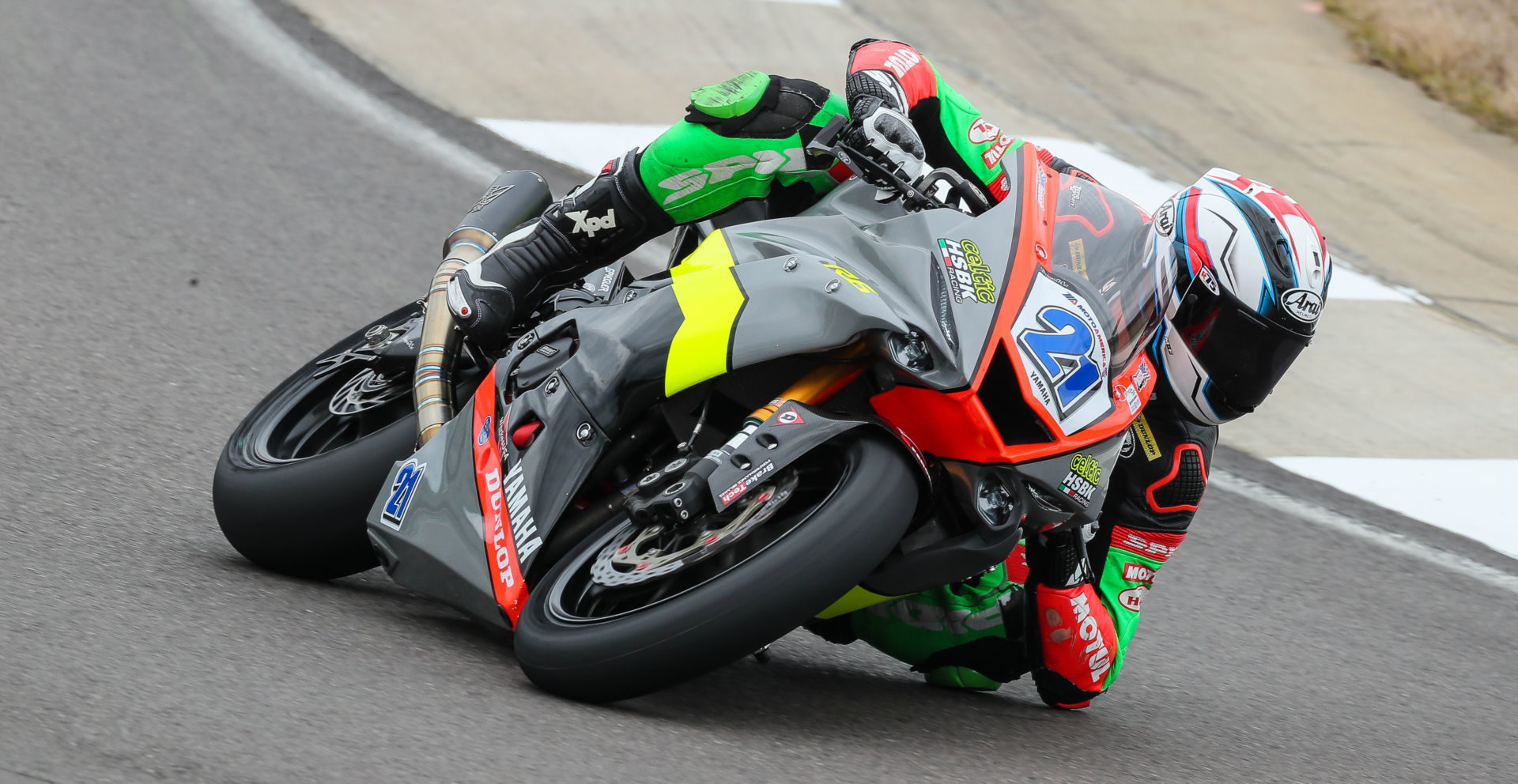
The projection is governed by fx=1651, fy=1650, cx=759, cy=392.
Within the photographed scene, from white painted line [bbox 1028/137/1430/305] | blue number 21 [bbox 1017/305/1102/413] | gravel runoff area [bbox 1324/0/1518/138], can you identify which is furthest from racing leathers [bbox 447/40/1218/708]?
gravel runoff area [bbox 1324/0/1518/138]

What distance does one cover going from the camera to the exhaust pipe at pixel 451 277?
355cm

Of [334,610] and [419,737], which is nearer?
[419,737]

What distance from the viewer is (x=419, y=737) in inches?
104

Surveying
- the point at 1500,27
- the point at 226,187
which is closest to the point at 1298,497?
the point at 226,187

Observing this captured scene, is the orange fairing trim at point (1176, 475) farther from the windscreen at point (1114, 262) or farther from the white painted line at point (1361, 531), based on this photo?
the white painted line at point (1361, 531)

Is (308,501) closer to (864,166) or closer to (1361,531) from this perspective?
(864,166)

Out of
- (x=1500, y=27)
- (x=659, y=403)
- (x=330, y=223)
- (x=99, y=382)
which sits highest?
(x=659, y=403)

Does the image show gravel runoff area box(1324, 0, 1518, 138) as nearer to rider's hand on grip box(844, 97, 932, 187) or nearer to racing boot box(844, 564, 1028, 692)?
racing boot box(844, 564, 1028, 692)

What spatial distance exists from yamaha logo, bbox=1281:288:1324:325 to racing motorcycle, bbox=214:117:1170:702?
0.32 metres

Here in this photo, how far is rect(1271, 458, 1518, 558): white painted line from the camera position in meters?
5.60

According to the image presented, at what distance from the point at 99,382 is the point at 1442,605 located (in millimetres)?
3944

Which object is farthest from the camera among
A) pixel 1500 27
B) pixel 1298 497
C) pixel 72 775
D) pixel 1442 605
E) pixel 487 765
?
pixel 1500 27

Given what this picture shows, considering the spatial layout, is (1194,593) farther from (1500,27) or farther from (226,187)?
(1500,27)

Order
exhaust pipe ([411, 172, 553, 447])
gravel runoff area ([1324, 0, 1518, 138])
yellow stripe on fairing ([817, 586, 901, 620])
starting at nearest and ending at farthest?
1. yellow stripe on fairing ([817, 586, 901, 620])
2. exhaust pipe ([411, 172, 553, 447])
3. gravel runoff area ([1324, 0, 1518, 138])
